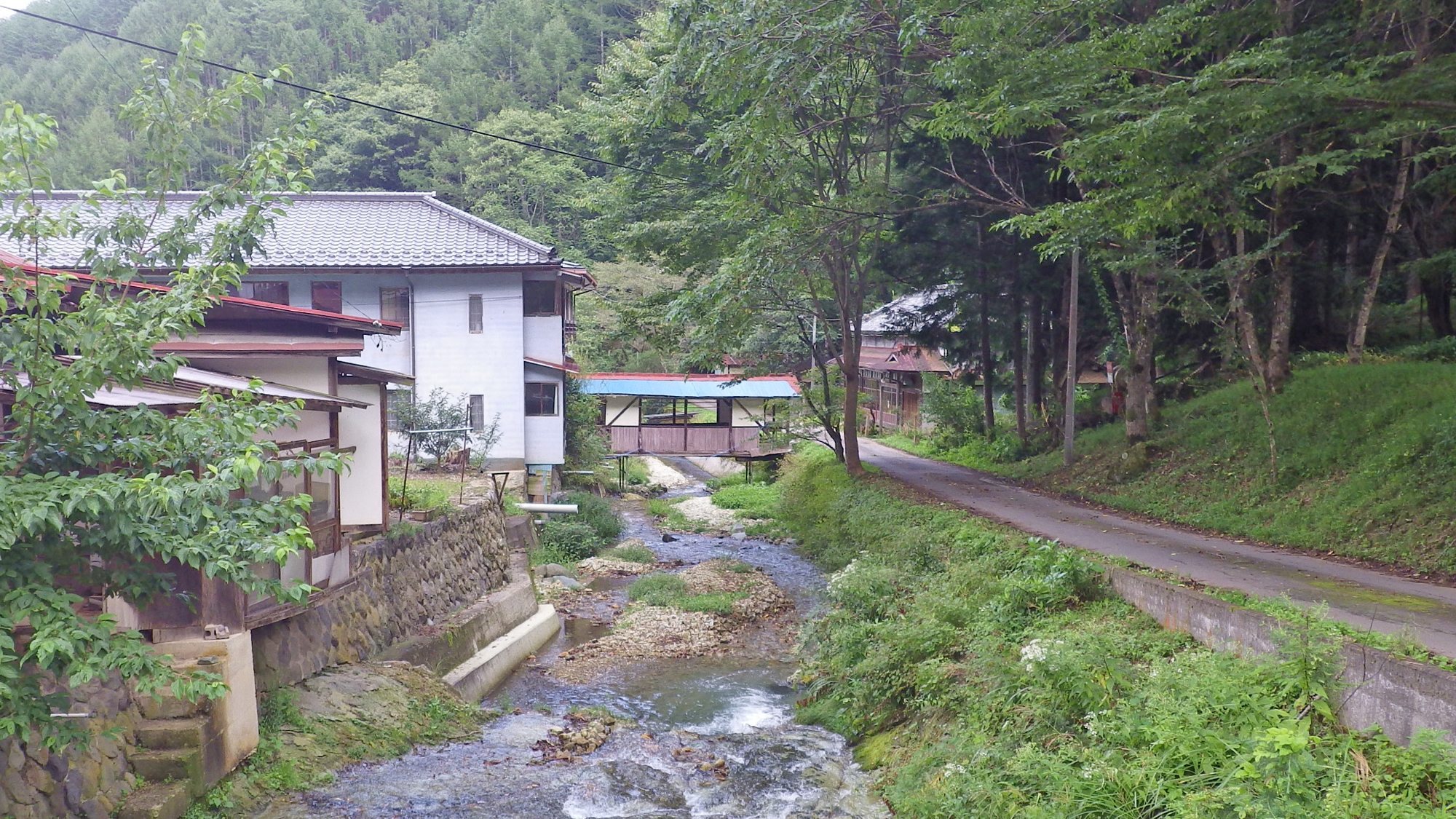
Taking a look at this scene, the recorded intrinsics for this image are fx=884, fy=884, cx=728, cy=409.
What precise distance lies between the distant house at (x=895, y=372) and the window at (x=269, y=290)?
19334 mm

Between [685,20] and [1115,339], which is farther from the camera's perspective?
[1115,339]

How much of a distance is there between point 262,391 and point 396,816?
15.2ft

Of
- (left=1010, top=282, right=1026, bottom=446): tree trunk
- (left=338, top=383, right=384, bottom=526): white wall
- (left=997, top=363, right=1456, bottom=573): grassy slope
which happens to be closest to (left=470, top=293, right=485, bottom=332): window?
(left=338, top=383, right=384, bottom=526): white wall

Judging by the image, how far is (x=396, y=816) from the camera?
29.7 ft

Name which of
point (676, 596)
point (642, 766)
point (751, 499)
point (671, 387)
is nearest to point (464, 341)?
point (671, 387)

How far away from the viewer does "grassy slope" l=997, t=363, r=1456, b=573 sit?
1157cm

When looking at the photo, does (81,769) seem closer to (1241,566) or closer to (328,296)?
(1241,566)

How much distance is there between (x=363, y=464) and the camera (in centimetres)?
1337

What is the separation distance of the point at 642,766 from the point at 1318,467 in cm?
1148

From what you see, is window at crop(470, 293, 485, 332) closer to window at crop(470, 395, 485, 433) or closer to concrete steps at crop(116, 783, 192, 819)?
window at crop(470, 395, 485, 433)

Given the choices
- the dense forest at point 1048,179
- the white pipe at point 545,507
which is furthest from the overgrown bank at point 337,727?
the white pipe at point 545,507

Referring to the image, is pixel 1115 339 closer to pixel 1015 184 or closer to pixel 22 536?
pixel 1015 184

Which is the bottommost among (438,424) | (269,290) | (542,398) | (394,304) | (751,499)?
(751,499)

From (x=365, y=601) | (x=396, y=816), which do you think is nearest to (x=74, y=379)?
(x=396, y=816)
